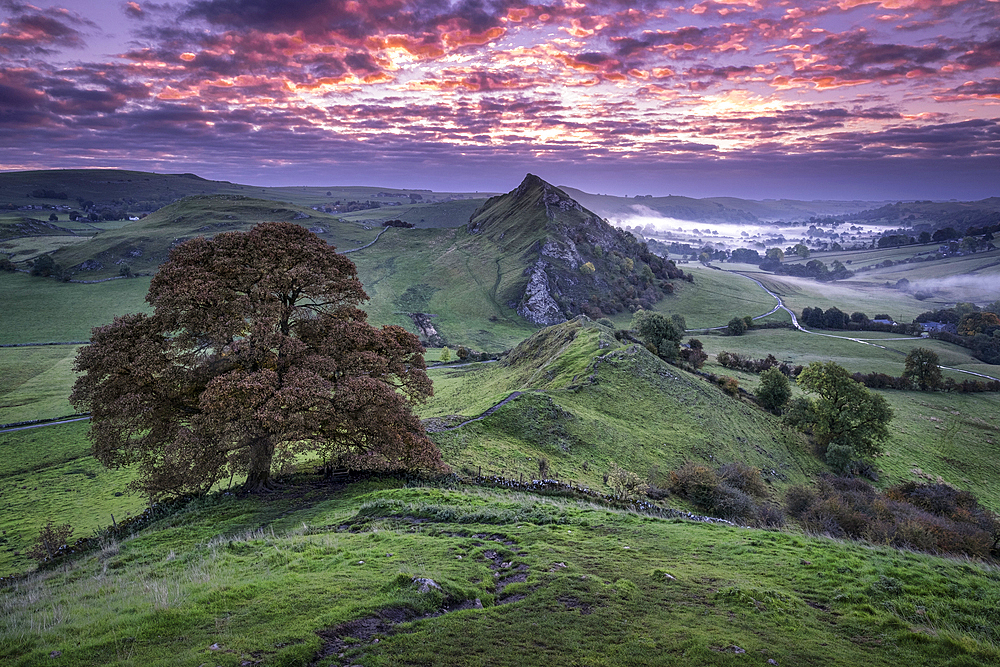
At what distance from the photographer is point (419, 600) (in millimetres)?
12094

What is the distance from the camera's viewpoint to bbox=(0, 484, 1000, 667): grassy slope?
10.0 meters

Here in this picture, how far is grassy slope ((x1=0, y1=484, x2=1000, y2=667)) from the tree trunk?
358 centimetres

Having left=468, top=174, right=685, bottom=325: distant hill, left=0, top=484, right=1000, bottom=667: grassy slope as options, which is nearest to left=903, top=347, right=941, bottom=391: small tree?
left=468, top=174, right=685, bottom=325: distant hill

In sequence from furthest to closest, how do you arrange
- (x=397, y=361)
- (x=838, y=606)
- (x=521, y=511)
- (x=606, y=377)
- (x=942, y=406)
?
(x=942, y=406)
(x=606, y=377)
(x=397, y=361)
(x=521, y=511)
(x=838, y=606)

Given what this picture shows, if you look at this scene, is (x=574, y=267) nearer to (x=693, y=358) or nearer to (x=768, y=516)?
(x=693, y=358)

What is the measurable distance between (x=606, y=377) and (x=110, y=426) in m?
40.6

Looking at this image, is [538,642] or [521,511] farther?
[521,511]

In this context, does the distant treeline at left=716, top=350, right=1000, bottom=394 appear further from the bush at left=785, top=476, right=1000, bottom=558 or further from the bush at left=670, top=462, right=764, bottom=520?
the bush at left=670, top=462, right=764, bottom=520

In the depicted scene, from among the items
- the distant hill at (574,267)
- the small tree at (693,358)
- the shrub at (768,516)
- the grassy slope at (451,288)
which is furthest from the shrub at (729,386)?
the distant hill at (574,267)

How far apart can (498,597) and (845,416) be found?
53053 mm

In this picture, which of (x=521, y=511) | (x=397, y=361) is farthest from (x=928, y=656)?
(x=397, y=361)

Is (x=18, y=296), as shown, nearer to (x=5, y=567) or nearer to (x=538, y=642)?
(x=5, y=567)

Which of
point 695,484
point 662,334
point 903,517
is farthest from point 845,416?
point 695,484

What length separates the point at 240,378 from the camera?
68.4ft
